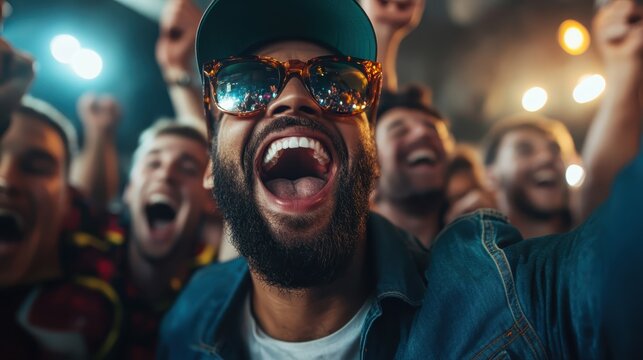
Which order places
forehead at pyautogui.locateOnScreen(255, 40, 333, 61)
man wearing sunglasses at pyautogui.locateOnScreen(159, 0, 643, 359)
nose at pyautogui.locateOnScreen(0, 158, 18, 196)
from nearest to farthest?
man wearing sunglasses at pyautogui.locateOnScreen(159, 0, 643, 359) < forehead at pyautogui.locateOnScreen(255, 40, 333, 61) < nose at pyautogui.locateOnScreen(0, 158, 18, 196)

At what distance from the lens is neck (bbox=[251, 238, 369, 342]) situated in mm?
1087

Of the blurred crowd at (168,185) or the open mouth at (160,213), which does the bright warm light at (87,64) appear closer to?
the blurred crowd at (168,185)

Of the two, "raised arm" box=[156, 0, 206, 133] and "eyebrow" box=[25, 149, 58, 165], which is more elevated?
"raised arm" box=[156, 0, 206, 133]

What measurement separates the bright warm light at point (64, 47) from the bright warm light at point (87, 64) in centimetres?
2

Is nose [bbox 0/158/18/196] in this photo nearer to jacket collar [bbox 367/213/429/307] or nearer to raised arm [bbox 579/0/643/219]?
jacket collar [bbox 367/213/429/307]

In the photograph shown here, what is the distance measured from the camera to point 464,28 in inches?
102

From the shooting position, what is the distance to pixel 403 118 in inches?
84.3

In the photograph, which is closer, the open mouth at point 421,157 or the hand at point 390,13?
the hand at point 390,13

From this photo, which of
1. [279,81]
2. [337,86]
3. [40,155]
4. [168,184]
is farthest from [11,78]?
[337,86]

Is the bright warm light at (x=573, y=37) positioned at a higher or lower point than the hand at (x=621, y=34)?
higher

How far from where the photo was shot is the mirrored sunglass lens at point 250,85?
1.08 metres

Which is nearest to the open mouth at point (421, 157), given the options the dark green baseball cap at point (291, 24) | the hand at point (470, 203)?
the hand at point (470, 203)

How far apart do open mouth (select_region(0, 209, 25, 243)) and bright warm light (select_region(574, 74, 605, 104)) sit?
2.99 meters

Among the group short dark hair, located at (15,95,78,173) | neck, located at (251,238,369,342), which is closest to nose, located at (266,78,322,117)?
neck, located at (251,238,369,342)
